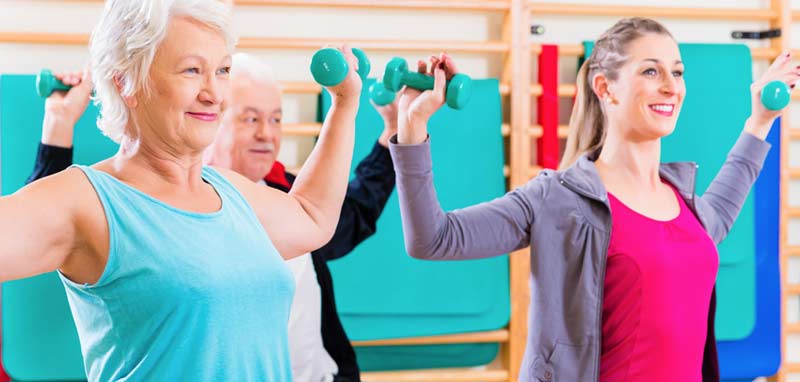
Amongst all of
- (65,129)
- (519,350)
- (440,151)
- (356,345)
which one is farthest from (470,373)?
(65,129)

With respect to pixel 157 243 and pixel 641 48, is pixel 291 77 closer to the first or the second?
pixel 641 48

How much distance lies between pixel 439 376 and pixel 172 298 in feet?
7.58

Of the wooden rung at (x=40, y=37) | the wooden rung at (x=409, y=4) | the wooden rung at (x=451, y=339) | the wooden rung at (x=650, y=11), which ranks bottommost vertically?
the wooden rung at (x=451, y=339)

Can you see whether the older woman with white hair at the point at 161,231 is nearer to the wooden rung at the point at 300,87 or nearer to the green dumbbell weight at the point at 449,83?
the green dumbbell weight at the point at 449,83

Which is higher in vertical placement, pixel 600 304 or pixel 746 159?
pixel 746 159

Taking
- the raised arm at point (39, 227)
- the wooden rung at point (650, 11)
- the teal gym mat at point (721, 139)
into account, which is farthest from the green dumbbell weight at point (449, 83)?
the teal gym mat at point (721, 139)

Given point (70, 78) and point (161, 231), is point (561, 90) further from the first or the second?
point (161, 231)

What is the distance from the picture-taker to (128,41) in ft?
3.52

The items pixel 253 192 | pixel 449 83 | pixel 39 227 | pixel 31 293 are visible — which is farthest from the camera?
pixel 31 293

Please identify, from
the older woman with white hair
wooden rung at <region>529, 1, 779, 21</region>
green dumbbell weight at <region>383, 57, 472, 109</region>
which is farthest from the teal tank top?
wooden rung at <region>529, 1, 779, 21</region>

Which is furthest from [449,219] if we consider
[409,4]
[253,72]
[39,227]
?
[409,4]

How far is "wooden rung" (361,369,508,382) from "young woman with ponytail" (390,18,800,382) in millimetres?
1381

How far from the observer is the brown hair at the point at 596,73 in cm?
202

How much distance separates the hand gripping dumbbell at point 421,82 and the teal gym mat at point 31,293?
5.19ft
